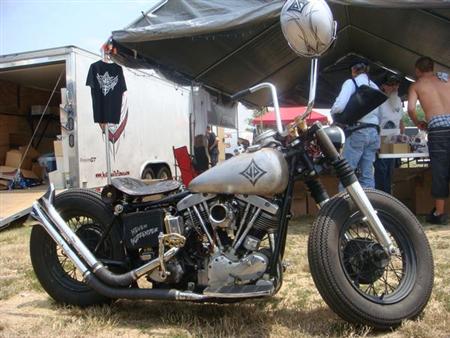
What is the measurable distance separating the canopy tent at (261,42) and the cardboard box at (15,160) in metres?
4.61

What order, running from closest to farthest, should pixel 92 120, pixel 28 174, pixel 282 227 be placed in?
1. pixel 282 227
2. pixel 92 120
3. pixel 28 174

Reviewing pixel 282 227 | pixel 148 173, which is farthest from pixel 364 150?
pixel 148 173

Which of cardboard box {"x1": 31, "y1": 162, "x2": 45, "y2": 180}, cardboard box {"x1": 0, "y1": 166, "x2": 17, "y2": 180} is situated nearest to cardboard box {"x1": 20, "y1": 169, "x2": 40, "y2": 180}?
cardboard box {"x1": 31, "y1": 162, "x2": 45, "y2": 180}

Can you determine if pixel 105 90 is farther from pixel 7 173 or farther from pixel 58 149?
pixel 7 173

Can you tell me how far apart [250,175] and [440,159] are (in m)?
4.32

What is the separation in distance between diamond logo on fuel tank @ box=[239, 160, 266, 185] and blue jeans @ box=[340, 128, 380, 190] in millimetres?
3477

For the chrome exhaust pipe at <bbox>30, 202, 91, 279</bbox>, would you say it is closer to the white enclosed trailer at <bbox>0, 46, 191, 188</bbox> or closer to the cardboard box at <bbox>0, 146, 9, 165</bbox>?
the white enclosed trailer at <bbox>0, 46, 191, 188</bbox>

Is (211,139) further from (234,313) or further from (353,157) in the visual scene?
(234,313)

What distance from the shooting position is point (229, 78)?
970cm

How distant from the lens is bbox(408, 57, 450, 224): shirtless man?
6258mm

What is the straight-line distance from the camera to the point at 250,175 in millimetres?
2854

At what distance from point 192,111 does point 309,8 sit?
6.99 metres

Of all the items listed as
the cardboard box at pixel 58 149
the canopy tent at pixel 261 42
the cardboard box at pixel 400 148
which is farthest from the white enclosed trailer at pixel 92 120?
the cardboard box at pixel 400 148

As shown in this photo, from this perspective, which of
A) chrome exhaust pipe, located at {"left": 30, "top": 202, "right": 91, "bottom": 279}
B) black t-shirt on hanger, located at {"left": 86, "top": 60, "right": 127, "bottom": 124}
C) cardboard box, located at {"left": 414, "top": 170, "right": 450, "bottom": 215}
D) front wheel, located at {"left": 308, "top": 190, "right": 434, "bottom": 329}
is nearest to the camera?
front wheel, located at {"left": 308, "top": 190, "right": 434, "bottom": 329}
